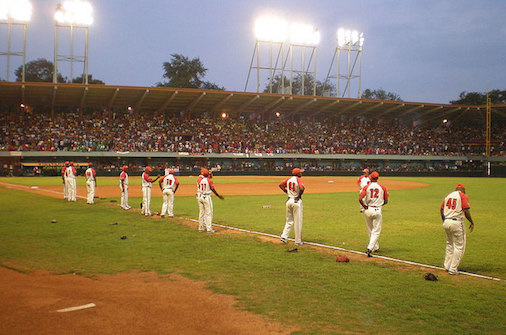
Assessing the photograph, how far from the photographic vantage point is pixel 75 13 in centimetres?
5125

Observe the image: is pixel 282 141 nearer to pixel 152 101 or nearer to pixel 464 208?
pixel 152 101

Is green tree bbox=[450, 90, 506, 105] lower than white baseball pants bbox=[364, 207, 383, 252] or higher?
higher

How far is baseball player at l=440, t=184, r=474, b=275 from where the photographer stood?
855 cm

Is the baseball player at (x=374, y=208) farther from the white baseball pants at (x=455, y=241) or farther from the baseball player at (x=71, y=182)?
the baseball player at (x=71, y=182)

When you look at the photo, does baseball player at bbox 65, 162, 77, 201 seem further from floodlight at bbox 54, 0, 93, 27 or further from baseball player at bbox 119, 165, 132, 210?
A: floodlight at bbox 54, 0, 93, 27

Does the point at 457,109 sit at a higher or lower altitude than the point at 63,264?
higher

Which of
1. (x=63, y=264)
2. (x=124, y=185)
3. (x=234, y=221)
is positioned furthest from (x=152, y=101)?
(x=63, y=264)

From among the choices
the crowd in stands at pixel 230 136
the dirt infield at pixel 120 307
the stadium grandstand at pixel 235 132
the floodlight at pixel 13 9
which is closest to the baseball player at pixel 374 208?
the dirt infield at pixel 120 307

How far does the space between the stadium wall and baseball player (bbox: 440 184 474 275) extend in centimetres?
4700

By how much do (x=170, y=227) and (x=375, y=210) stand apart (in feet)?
23.5

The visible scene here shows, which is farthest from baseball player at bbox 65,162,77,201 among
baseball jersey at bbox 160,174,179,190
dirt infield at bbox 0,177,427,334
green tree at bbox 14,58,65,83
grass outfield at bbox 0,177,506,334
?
green tree at bbox 14,58,65,83

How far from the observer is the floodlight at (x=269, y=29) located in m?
58.8

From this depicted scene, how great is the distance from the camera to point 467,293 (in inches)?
290

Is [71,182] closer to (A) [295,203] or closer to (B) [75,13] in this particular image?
(A) [295,203]
